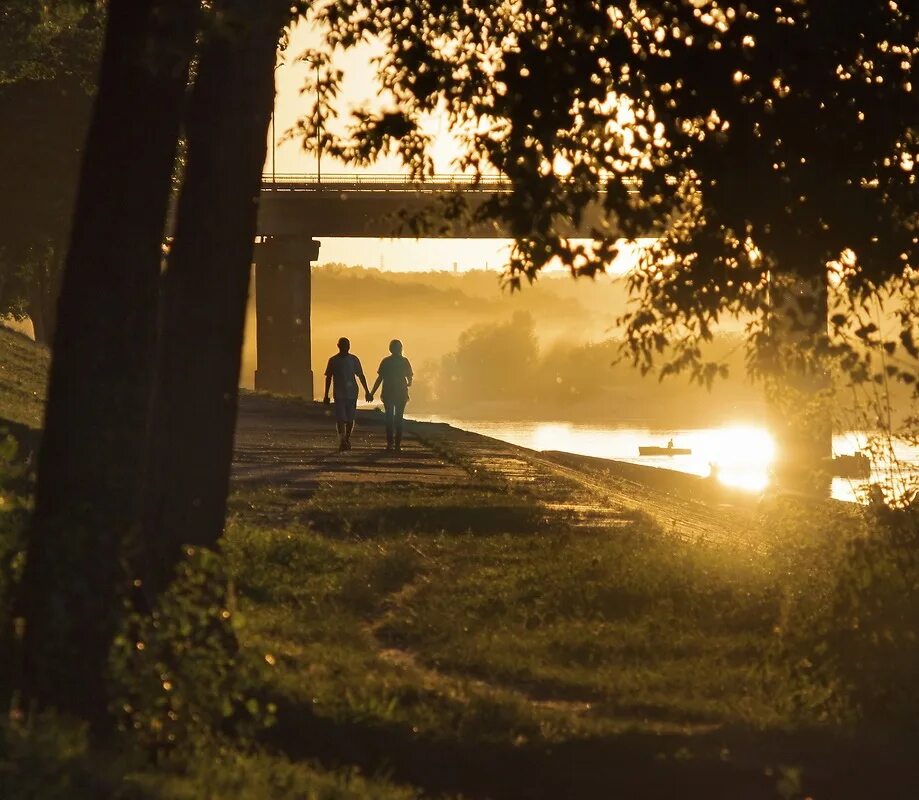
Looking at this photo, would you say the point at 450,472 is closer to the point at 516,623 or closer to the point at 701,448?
the point at 516,623

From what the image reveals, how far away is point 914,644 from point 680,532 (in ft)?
27.3

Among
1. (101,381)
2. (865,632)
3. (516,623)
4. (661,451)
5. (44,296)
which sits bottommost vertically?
(516,623)

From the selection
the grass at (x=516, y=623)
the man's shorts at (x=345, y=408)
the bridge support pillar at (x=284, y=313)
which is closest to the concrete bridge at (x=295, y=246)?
the bridge support pillar at (x=284, y=313)

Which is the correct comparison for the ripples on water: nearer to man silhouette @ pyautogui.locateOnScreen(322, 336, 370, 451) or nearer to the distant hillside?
man silhouette @ pyautogui.locateOnScreen(322, 336, 370, 451)

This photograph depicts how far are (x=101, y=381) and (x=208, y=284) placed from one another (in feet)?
6.87

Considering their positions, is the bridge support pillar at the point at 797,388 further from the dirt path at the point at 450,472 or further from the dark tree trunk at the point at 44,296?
the dark tree trunk at the point at 44,296

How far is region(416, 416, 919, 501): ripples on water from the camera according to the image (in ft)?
35.1

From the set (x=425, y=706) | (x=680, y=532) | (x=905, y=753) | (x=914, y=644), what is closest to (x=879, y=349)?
(x=914, y=644)

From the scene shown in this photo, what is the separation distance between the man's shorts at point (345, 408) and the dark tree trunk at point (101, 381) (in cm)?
1812

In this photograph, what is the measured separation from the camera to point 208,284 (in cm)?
889

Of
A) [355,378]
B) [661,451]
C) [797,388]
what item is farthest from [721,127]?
[661,451]

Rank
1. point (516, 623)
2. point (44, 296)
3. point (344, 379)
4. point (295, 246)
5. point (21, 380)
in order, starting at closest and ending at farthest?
point (516, 623), point (344, 379), point (21, 380), point (44, 296), point (295, 246)

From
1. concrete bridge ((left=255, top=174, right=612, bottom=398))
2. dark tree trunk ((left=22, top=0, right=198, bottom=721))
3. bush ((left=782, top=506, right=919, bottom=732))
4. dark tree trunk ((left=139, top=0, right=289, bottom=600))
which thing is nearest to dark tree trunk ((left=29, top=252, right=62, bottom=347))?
concrete bridge ((left=255, top=174, right=612, bottom=398))

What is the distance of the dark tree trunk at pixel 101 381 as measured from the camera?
6.81 meters
